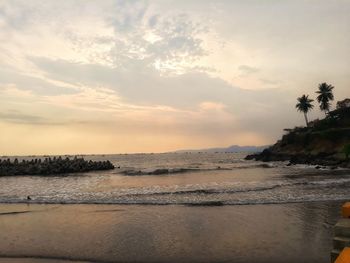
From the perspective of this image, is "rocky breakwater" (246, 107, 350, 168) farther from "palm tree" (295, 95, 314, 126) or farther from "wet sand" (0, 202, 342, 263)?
"wet sand" (0, 202, 342, 263)

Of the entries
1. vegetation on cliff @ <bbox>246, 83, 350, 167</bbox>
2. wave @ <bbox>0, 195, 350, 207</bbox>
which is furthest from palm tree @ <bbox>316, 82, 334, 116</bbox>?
wave @ <bbox>0, 195, 350, 207</bbox>

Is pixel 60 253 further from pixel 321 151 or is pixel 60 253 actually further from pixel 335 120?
pixel 335 120

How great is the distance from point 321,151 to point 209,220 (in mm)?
57835

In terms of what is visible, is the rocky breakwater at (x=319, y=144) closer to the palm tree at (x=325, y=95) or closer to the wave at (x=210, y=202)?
the palm tree at (x=325, y=95)

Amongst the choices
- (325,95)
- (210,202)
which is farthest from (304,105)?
(210,202)

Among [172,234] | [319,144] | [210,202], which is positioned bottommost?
[172,234]

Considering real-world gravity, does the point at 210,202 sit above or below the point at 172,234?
above

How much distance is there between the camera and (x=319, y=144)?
71.4 meters

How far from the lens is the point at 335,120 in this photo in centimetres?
8200

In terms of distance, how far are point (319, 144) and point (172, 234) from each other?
64.0 meters

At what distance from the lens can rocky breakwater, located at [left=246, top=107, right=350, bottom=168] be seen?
2359 inches

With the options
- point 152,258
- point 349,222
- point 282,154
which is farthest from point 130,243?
point 282,154

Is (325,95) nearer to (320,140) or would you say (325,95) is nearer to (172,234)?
(320,140)

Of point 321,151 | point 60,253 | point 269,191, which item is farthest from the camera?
point 321,151
